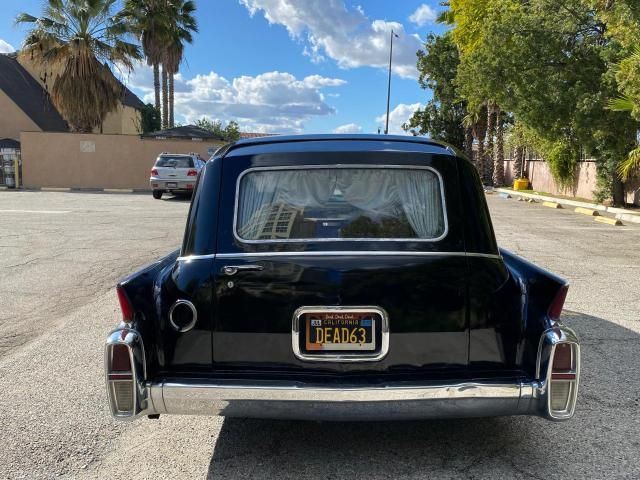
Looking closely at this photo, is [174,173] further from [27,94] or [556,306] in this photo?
[27,94]

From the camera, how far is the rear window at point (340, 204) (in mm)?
2750

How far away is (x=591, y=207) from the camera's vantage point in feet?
58.2

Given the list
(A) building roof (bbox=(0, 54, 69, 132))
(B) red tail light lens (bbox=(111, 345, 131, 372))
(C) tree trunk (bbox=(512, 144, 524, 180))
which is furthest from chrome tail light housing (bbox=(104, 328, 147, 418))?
(A) building roof (bbox=(0, 54, 69, 132))

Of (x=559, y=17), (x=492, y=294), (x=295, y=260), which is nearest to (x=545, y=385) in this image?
(x=492, y=294)

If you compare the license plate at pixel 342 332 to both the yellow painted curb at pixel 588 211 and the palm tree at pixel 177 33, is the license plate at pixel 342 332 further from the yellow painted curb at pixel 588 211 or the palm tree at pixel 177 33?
the palm tree at pixel 177 33

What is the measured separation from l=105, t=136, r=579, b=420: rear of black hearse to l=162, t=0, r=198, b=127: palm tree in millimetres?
31974

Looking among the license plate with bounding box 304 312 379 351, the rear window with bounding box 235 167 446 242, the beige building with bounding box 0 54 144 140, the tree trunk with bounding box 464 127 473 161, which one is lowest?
the license plate with bounding box 304 312 379 351

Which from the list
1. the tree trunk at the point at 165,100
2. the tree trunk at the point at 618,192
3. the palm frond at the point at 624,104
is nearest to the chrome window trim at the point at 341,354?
the palm frond at the point at 624,104

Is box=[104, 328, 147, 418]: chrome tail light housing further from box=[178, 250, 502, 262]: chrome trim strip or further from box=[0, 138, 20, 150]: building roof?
box=[0, 138, 20, 150]: building roof

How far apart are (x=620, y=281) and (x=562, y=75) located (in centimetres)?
1200

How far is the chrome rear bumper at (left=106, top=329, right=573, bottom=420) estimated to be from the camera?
2.40 m

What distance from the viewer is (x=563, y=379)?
2502 millimetres

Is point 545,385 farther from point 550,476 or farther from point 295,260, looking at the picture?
point 295,260

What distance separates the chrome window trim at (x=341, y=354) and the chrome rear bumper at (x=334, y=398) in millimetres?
133
